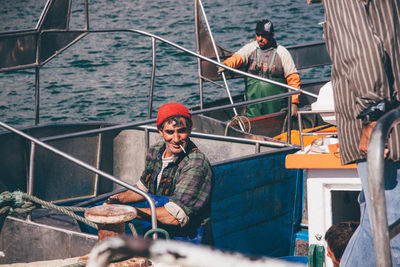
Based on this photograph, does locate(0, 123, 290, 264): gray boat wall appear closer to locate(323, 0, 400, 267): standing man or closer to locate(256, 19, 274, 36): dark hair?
locate(256, 19, 274, 36): dark hair

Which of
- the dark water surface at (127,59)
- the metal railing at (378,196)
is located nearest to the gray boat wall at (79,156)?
the metal railing at (378,196)

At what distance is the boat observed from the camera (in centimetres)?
382

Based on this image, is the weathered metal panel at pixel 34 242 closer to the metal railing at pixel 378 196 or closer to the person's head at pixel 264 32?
the metal railing at pixel 378 196

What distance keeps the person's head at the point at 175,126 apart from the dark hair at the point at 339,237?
3.60 feet

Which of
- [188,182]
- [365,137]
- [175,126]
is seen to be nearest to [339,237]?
[365,137]

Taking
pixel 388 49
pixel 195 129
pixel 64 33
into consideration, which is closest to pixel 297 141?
pixel 195 129

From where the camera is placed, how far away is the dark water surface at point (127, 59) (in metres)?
17.7

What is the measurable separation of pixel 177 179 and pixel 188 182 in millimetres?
195

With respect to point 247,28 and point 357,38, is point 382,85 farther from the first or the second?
point 247,28

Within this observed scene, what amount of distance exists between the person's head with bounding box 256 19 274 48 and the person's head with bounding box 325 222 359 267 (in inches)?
172

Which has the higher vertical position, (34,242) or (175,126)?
(175,126)

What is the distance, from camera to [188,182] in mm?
3369

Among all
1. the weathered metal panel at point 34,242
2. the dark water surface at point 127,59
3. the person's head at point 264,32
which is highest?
the dark water surface at point 127,59

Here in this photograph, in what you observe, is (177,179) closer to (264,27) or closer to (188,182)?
(188,182)
